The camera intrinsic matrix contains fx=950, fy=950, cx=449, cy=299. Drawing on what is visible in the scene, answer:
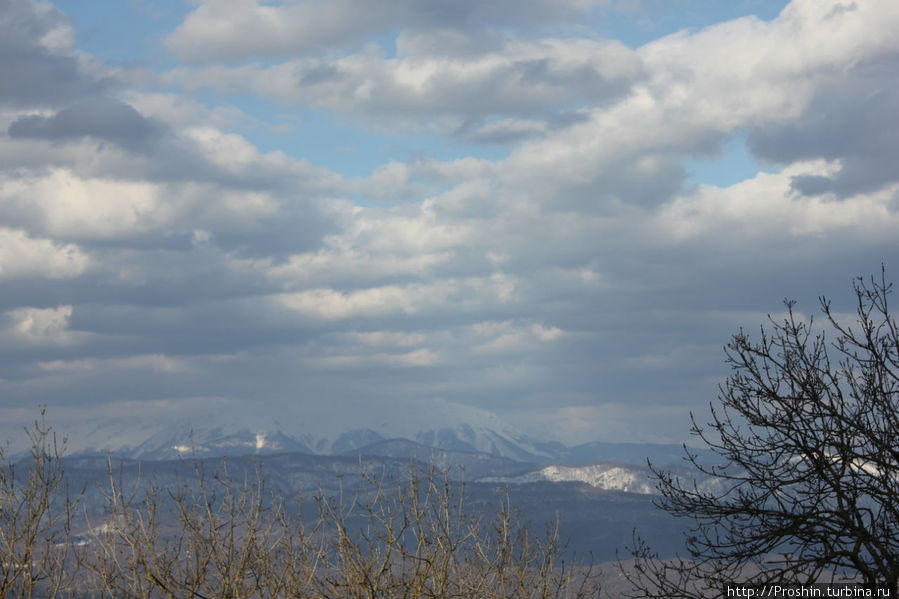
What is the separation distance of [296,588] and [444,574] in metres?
3.05

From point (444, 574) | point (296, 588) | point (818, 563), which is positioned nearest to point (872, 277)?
point (818, 563)

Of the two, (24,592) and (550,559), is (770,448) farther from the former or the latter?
(24,592)

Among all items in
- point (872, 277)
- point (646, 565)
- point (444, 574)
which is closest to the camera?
point (444, 574)

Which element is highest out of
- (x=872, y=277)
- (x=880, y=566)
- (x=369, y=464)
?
(x=872, y=277)

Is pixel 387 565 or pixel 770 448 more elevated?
pixel 770 448

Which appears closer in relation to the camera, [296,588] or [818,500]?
[296,588]

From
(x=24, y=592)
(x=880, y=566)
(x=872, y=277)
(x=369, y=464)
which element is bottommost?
(x=24, y=592)

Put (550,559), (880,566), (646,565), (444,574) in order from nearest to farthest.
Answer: (880,566) < (444,574) < (646,565) < (550,559)

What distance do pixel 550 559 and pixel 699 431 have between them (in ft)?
22.4

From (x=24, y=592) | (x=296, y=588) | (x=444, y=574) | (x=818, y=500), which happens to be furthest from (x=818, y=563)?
(x=24, y=592)

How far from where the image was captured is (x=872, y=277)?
2147 centimetres

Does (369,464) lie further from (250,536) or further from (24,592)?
(24,592)

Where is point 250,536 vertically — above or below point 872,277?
below

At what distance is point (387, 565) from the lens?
18.6 m
